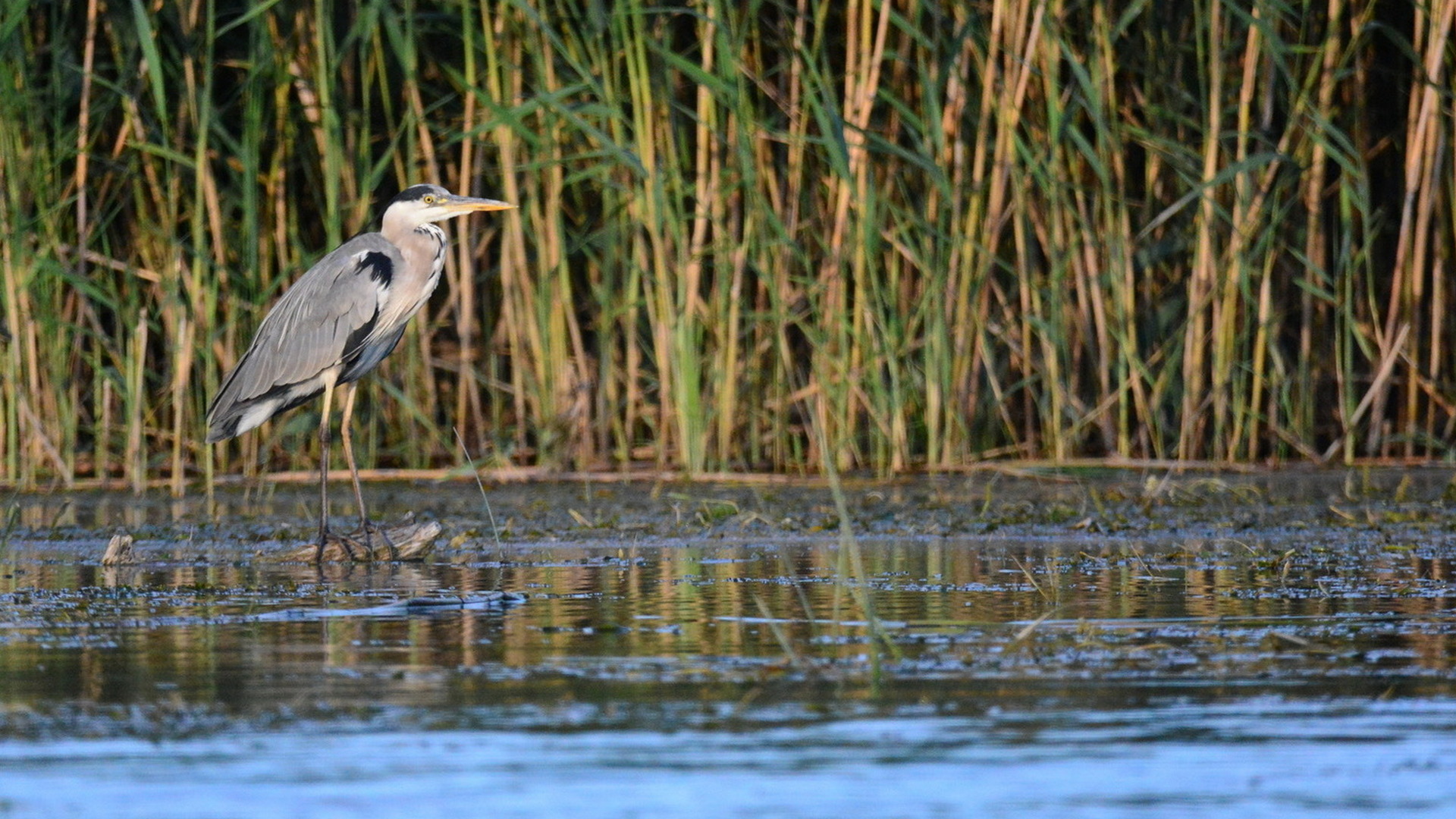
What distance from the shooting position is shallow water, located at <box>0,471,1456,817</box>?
2.57 m

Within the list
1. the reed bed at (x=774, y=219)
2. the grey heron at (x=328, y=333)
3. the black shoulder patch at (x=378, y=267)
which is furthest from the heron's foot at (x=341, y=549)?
the reed bed at (x=774, y=219)

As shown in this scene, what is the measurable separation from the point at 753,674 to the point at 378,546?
105 inches

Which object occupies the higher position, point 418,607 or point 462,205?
point 462,205

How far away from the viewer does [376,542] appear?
19.4 ft

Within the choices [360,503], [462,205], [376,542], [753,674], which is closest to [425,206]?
[462,205]

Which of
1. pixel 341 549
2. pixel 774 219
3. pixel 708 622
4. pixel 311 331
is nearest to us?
pixel 708 622

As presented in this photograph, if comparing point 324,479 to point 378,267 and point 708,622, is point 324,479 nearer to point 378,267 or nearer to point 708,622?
point 378,267

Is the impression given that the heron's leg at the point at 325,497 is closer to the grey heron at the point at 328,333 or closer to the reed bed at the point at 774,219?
the grey heron at the point at 328,333

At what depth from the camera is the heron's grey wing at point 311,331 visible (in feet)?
22.3

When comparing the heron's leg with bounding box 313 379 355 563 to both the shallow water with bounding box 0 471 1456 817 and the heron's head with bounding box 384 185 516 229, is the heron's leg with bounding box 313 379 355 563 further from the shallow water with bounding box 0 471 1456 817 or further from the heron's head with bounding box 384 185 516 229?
the heron's head with bounding box 384 185 516 229

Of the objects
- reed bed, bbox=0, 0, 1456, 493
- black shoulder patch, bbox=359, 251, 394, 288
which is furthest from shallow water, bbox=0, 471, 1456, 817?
reed bed, bbox=0, 0, 1456, 493

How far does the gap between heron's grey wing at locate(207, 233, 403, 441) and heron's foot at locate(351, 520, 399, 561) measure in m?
1.01

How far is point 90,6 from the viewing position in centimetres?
744

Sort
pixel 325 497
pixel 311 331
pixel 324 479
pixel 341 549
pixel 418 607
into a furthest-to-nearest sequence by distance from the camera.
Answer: pixel 311 331, pixel 324 479, pixel 325 497, pixel 341 549, pixel 418 607
